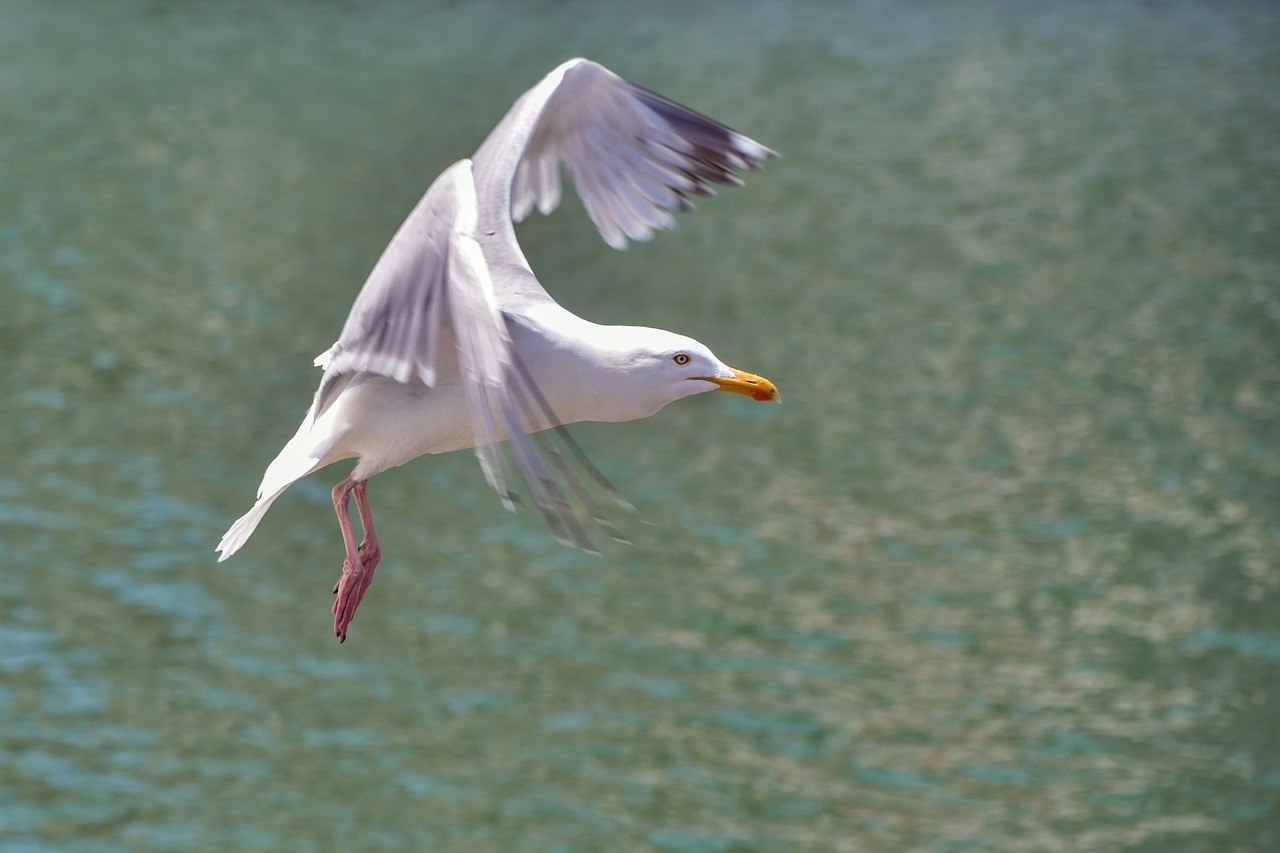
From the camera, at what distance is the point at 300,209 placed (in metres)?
26.0

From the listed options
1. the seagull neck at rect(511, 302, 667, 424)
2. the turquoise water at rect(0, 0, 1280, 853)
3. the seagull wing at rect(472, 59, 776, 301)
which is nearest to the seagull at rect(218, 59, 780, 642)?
the seagull neck at rect(511, 302, 667, 424)

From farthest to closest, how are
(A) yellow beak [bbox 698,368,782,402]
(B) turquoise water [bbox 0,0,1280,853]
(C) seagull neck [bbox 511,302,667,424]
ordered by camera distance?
(B) turquoise water [bbox 0,0,1280,853] → (A) yellow beak [bbox 698,368,782,402] → (C) seagull neck [bbox 511,302,667,424]

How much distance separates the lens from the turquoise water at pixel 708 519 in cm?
1922

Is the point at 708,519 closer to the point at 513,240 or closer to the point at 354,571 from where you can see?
the point at 513,240

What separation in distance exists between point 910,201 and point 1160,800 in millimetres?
10864

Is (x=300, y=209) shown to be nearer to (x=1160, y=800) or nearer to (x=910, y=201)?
(x=910, y=201)

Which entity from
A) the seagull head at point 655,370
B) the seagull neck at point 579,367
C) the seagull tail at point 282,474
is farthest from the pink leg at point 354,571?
the seagull head at point 655,370

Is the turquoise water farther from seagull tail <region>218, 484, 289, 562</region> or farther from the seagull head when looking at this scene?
the seagull head

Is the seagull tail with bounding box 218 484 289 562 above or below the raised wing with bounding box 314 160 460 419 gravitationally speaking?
below

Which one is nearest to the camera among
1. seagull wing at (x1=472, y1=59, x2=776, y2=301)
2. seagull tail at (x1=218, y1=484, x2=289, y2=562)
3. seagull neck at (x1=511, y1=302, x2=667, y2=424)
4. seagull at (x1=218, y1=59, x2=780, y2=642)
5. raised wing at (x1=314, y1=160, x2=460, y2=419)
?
seagull at (x1=218, y1=59, x2=780, y2=642)

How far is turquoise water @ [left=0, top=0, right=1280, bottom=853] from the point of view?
63.1 ft

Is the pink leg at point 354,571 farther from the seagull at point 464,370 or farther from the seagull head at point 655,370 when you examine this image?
the seagull head at point 655,370

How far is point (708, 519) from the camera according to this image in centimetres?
2158

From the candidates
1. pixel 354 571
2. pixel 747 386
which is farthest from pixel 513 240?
pixel 354 571
